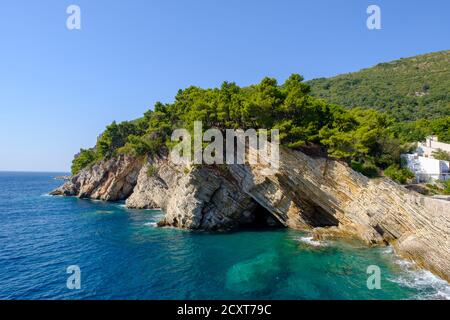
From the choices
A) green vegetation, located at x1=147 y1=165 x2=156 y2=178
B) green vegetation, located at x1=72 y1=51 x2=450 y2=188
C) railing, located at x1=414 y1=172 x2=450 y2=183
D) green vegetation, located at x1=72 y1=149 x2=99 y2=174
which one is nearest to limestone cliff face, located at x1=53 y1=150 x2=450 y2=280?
green vegetation, located at x1=72 y1=51 x2=450 y2=188

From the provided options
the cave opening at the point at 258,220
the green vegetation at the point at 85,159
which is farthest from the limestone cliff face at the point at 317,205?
the green vegetation at the point at 85,159

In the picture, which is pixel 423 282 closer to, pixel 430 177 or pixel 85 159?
pixel 430 177

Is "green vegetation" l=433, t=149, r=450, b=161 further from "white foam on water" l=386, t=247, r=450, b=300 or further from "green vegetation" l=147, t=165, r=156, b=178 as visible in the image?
"green vegetation" l=147, t=165, r=156, b=178

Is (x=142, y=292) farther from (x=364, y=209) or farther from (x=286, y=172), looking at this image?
(x=364, y=209)

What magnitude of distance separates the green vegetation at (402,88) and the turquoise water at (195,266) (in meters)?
61.4

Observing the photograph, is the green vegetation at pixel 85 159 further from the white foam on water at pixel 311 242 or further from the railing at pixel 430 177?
the railing at pixel 430 177

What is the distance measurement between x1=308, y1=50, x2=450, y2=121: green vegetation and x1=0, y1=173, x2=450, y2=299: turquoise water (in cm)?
6140

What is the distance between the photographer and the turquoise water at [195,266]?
15.2 m

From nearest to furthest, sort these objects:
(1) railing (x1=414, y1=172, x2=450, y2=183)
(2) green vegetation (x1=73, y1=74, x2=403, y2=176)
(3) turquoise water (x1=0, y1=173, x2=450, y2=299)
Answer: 1. (3) turquoise water (x1=0, y1=173, x2=450, y2=299)
2. (2) green vegetation (x1=73, y1=74, x2=403, y2=176)
3. (1) railing (x1=414, y1=172, x2=450, y2=183)

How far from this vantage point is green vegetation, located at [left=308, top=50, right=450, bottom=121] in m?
69.9

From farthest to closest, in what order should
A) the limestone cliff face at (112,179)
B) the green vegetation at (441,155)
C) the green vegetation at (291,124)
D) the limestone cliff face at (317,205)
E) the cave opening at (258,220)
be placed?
the limestone cliff face at (112,179) → the green vegetation at (441,155) → the cave opening at (258,220) → the green vegetation at (291,124) → the limestone cliff face at (317,205)

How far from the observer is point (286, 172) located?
2730cm

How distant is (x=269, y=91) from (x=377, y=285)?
2100 cm
